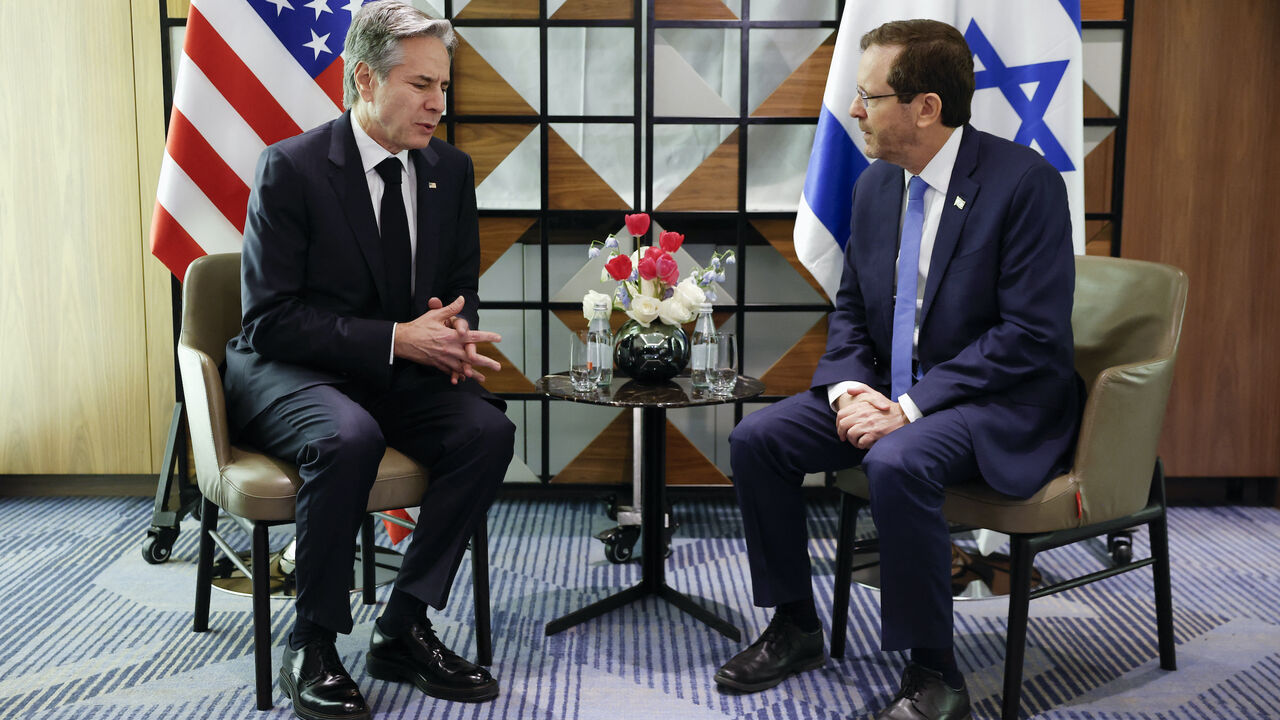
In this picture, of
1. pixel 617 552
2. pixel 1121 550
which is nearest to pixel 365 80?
pixel 617 552

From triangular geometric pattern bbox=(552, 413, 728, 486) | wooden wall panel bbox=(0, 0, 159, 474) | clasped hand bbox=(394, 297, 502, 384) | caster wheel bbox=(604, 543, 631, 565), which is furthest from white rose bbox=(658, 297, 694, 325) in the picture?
wooden wall panel bbox=(0, 0, 159, 474)

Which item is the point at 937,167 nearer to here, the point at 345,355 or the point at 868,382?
the point at 868,382

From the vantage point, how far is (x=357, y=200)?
2.47 m

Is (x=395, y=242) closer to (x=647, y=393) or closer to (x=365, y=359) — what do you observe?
(x=365, y=359)

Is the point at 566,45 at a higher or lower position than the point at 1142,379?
higher

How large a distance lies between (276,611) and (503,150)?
1.72m

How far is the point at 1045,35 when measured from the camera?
315 centimetres

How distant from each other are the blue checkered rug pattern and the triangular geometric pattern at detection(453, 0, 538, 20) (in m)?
1.81

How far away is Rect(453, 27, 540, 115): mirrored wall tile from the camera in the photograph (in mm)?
3568

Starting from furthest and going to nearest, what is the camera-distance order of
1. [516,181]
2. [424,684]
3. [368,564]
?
[516,181], [368,564], [424,684]

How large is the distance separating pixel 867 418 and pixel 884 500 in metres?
0.24

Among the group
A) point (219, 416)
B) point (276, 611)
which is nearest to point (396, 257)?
point (219, 416)

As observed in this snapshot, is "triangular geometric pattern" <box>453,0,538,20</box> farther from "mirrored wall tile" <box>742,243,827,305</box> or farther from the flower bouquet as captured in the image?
the flower bouquet

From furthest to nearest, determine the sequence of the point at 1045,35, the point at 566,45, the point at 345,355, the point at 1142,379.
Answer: the point at 566,45
the point at 1045,35
the point at 345,355
the point at 1142,379
